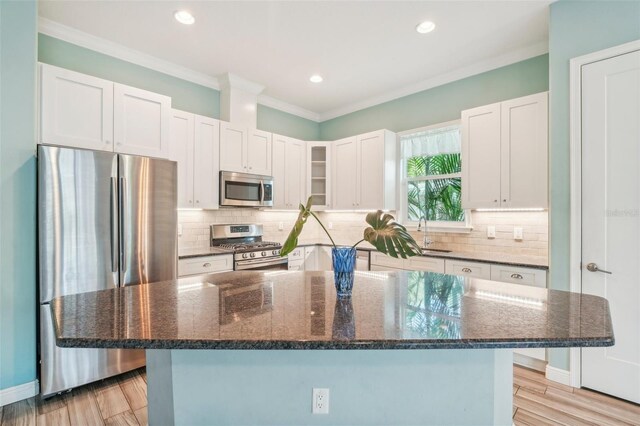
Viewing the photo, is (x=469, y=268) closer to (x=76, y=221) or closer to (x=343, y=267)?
(x=343, y=267)

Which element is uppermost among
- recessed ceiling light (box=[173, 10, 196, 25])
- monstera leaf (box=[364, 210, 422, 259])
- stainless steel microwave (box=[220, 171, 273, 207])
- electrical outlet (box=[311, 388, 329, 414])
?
A: recessed ceiling light (box=[173, 10, 196, 25])

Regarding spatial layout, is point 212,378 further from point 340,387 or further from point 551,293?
point 551,293

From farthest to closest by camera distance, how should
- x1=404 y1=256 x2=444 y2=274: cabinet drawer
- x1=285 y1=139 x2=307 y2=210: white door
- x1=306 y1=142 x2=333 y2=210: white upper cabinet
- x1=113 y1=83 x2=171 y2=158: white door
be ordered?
x1=306 y1=142 x2=333 y2=210: white upper cabinet → x1=285 y1=139 x2=307 y2=210: white door → x1=404 y1=256 x2=444 y2=274: cabinet drawer → x1=113 y1=83 x2=171 y2=158: white door

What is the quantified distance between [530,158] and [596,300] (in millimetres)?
1858

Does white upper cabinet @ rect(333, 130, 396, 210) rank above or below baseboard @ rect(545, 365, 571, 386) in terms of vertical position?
above

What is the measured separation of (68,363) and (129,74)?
2675 millimetres

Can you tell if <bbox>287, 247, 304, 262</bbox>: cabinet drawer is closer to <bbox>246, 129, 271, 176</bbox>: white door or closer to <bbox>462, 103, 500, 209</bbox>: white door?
<bbox>246, 129, 271, 176</bbox>: white door

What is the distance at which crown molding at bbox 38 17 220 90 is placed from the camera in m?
2.79

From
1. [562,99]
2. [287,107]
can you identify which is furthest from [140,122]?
[562,99]

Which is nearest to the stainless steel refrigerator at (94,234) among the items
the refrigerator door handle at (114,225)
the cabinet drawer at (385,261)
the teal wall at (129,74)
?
the refrigerator door handle at (114,225)

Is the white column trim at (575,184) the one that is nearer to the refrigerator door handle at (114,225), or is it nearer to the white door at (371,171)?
the white door at (371,171)

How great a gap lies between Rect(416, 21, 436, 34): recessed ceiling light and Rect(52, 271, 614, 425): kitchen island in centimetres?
239

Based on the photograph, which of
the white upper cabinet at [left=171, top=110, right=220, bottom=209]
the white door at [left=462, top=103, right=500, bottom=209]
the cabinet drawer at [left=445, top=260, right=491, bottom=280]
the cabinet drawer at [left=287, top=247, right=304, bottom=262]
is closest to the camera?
the cabinet drawer at [left=445, top=260, right=491, bottom=280]

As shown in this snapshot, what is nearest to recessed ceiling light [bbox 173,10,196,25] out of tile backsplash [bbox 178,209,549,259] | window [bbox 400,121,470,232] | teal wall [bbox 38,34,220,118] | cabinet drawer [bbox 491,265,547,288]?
teal wall [bbox 38,34,220,118]
